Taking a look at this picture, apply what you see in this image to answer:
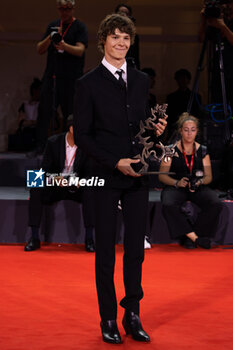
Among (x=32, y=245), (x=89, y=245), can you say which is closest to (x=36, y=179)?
(x=32, y=245)

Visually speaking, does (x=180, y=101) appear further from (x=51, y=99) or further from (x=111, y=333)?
(x=111, y=333)

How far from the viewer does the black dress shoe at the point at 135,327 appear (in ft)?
9.38

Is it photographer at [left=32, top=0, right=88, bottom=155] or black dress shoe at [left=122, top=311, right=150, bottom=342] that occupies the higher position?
photographer at [left=32, top=0, right=88, bottom=155]

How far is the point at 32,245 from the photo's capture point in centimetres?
510

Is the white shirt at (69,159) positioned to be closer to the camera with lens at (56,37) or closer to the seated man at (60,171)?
the seated man at (60,171)

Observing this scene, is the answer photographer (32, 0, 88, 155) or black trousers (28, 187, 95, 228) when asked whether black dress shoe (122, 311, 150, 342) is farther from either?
photographer (32, 0, 88, 155)

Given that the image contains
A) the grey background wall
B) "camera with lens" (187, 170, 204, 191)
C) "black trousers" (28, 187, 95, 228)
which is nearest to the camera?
"black trousers" (28, 187, 95, 228)

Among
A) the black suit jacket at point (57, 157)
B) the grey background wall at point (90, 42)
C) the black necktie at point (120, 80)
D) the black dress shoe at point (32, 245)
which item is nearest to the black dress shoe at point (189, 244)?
the black suit jacket at point (57, 157)

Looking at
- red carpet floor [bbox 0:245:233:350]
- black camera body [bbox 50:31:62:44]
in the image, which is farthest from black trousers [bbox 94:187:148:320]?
black camera body [bbox 50:31:62:44]

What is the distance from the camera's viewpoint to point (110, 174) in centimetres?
281

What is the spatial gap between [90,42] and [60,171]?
3979 millimetres

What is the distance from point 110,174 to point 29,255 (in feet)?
7.50

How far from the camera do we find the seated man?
5.18 m

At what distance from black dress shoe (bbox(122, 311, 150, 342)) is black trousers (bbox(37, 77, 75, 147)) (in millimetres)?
3441
